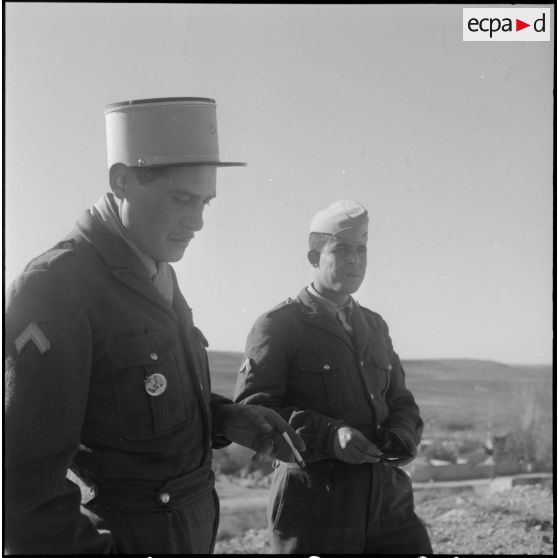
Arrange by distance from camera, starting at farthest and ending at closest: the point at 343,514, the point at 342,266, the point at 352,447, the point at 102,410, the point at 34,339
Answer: the point at 342,266 → the point at 343,514 → the point at 352,447 → the point at 102,410 → the point at 34,339

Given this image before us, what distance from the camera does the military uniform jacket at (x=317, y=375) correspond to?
2.55 meters

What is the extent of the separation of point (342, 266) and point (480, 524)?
6.85ft

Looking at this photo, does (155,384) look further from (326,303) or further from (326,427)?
(326,303)

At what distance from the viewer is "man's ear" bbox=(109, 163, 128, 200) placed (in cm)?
188

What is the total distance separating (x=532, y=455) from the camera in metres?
4.64

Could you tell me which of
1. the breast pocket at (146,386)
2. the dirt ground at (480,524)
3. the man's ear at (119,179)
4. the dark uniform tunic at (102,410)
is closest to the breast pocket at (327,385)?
the dark uniform tunic at (102,410)

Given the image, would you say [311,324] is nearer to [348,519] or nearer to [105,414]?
[348,519]

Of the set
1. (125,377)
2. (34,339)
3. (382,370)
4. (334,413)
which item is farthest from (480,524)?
(34,339)

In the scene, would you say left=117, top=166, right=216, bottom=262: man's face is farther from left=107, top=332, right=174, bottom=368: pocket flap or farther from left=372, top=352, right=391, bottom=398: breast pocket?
left=372, top=352, right=391, bottom=398: breast pocket

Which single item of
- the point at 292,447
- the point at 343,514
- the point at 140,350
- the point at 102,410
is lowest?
the point at 343,514

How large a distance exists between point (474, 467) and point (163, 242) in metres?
3.25

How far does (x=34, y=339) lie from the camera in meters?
1.58

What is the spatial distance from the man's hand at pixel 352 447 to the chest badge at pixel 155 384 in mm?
797

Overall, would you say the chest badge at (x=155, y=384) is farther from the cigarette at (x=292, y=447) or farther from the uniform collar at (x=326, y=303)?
the uniform collar at (x=326, y=303)
